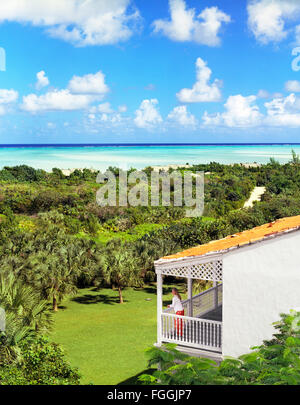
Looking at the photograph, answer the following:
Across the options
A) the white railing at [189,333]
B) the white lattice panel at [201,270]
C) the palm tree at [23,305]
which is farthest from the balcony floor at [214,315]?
the palm tree at [23,305]

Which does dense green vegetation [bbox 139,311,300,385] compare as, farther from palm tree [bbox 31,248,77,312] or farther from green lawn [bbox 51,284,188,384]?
palm tree [bbox 31,248,77,312]

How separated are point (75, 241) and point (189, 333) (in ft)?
54.6

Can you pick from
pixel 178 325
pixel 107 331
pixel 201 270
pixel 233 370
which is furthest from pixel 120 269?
pixel 233 370

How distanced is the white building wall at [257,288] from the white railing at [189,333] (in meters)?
0.37

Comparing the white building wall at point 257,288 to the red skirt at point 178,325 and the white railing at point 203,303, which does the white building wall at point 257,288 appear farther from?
the white railing at point 203,303

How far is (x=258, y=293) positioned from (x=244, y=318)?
66 cm

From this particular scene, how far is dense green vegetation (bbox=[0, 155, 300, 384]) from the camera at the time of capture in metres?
12.2

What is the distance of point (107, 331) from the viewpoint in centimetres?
1912

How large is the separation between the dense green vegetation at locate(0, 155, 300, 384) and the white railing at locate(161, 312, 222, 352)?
301 cm

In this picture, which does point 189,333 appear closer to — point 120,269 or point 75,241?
point 120,269

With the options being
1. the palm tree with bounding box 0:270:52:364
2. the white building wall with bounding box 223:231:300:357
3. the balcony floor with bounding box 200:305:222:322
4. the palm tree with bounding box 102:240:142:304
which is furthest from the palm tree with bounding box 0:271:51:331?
the palm tree with bounding box 102:240:142:304

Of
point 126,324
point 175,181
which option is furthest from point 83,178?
point 126,324

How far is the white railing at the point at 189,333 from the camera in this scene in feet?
37.2
